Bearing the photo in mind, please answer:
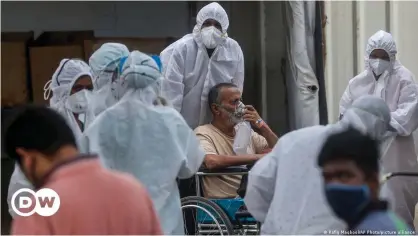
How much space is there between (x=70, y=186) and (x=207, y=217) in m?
2.35

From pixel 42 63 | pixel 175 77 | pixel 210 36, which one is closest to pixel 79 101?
pixel 175 77

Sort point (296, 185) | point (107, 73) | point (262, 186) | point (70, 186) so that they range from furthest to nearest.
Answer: point (107, 73) → point (262, 186) → point (296, 185) → point (70, 186)

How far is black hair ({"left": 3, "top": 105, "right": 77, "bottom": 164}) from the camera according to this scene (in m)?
2.77

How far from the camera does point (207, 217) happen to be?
4965mm

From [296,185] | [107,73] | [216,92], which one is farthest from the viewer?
[216,92]

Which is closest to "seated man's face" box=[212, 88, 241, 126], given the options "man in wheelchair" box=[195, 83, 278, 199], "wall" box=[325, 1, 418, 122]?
"man in wheelchair" box=[195, 83, 278, 199]

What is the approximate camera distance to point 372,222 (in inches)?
105

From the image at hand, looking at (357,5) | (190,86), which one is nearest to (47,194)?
(190,86)

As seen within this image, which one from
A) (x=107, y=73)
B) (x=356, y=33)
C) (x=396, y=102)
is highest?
(x=356, y=33)

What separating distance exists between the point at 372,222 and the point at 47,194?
0.95 m

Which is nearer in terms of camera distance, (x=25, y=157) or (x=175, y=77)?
(x=25, y=157)

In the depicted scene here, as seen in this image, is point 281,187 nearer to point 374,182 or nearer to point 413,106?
point 374,182

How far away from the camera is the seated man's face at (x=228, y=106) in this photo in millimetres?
5445

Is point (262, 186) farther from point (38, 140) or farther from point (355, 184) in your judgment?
point (38, 140)
